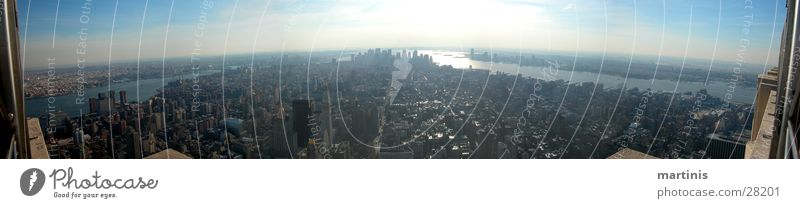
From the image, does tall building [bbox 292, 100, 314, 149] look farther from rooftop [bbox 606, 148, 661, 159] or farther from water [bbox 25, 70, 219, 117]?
rooftop [bbox 606, 148, 661, 159]

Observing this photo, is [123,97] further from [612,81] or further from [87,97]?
[612,81]

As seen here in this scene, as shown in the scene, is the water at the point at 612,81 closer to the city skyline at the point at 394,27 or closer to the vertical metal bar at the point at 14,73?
the city skyline at the point at 394,27

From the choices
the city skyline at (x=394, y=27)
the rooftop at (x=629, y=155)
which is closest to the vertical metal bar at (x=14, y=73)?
the city skyline at (x=394, y=27)

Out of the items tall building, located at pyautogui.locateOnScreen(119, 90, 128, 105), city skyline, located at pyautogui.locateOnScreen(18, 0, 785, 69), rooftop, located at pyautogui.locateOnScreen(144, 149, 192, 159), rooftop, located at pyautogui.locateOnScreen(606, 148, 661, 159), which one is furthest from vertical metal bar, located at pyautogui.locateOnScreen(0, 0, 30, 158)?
rooftop, located at pyautogui.locateOnScreen(606, 148, 661, 159)

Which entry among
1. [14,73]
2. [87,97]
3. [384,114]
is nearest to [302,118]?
[384,114]
